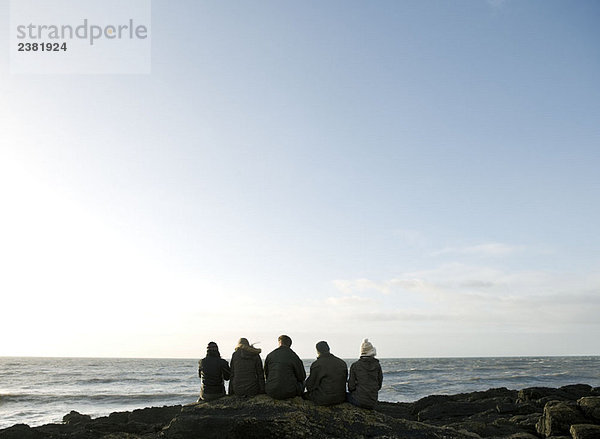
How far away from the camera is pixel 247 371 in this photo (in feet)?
32.8

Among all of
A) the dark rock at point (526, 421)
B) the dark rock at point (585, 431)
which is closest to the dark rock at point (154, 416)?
the dark rock at point (526, 421)

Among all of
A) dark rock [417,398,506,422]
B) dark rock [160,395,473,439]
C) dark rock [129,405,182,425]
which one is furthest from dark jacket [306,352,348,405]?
dark rock [417,398,506,422]

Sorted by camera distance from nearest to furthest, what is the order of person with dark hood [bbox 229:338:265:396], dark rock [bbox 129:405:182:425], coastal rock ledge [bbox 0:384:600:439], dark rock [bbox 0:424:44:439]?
coastal rock ledge [bbox 0:384:600:439] → person with dark hood [bbox 229:338:265:396] → dark rock [bbox 0:424:44:439] → dark rock [bbox 129:405:182:425]

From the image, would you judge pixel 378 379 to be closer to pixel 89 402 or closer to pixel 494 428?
pixel 494 428

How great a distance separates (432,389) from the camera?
37812 millimetres

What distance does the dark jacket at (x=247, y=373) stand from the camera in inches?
A: 389

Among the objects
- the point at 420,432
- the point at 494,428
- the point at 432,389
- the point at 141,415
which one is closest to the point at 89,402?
the point at 141,415

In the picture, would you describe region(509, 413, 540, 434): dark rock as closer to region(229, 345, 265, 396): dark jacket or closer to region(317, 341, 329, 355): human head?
region(317, 341, 329, 355): human head

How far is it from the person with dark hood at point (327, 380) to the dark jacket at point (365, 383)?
198 mm

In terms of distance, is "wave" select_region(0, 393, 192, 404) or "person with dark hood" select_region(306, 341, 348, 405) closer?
"person with dark hood" select_region(306, 341, 348, 405)

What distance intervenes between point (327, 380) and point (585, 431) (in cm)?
635

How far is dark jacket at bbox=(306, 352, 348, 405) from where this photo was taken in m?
9.31

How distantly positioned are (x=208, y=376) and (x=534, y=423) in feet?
29.6

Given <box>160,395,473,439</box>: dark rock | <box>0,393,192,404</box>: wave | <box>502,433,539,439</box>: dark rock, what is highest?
<box>160,395,473,439</box>: dark rock
